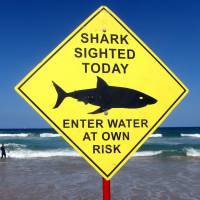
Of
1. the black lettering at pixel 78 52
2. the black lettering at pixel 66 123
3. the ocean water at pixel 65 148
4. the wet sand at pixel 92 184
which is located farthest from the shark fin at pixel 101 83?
the ocean water at pixel 65 148

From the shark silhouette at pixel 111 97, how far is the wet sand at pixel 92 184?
40.0 ft

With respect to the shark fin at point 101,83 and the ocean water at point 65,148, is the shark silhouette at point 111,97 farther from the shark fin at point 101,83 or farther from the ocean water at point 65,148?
the ocean water at point 65,148

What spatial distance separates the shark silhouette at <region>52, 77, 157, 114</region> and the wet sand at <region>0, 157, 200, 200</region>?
12.2 meters

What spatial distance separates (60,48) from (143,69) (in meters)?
0.65

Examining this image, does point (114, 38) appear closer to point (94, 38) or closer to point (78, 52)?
point (94, 38)

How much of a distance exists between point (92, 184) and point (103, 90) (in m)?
15.3

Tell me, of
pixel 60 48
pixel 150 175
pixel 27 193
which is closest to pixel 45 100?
pixel 60 48

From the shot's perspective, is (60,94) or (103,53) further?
(103,53)

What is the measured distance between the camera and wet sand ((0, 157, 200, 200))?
605 inches

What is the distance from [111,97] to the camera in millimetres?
3029

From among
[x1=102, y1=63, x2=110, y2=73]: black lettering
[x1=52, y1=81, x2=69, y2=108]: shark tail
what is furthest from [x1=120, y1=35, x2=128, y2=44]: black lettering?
[x1=52, y1=81, x2=69, y2=108]: shark tail

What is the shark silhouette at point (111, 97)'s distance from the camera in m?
2.97

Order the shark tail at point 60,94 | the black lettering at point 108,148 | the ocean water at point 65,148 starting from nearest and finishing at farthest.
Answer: the shark tail at point 60,94
the black lettering at point 108,148
the ocean water at point 65,148

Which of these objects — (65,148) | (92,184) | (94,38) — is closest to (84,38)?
(94,38)
